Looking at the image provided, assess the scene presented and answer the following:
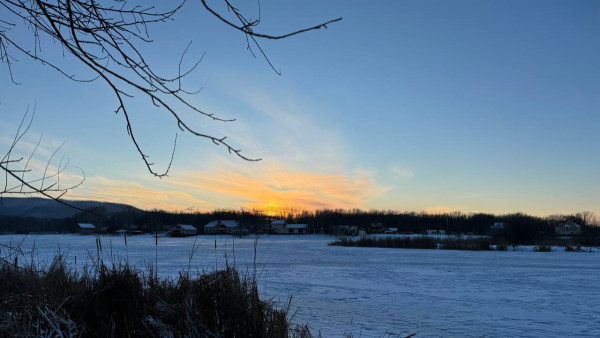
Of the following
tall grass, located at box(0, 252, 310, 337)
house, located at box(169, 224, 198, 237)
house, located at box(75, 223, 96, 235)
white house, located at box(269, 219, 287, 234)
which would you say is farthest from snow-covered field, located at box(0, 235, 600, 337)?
house, located at box(75, 223, 96, 235)

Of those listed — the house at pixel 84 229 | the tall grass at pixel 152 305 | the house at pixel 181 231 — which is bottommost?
the house at pixel 84 229

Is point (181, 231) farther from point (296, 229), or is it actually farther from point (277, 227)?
point (296, 229)

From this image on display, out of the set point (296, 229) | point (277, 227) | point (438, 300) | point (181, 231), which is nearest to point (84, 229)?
point (181, 231)

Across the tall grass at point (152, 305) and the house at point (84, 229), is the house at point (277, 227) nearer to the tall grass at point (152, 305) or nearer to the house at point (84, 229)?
the house at point (84, 229)

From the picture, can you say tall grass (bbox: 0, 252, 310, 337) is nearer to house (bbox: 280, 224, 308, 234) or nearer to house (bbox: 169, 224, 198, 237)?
house (bbox: 169, 224, 198, 237)

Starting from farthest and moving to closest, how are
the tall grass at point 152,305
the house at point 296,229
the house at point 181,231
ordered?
the house at point 296,229, the house at point 181,231, the tall grass at point 152,305

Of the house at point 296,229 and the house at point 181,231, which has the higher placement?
the house at point 296,229

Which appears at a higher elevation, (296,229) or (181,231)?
(296,229)

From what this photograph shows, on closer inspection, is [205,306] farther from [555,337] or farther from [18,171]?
[555,337]

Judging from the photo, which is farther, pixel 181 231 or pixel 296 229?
pixel 296 229

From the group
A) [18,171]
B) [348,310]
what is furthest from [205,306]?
[348,310]

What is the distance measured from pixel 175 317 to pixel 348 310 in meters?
4.77

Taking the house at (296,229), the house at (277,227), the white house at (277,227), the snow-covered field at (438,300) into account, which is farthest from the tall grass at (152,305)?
the white house at (277,227)

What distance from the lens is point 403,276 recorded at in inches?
563
